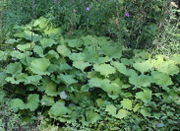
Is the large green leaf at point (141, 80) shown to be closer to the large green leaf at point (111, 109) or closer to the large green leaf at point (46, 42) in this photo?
the large green leaf at point (111, 109)

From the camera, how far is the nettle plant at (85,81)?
16.5 ft

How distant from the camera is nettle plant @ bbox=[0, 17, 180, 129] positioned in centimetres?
504

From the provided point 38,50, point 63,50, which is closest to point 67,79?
point 63,50

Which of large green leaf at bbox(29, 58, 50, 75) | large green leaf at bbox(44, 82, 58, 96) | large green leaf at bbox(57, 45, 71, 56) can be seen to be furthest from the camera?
large green leaf at bbox(57, 45, 71, 56)

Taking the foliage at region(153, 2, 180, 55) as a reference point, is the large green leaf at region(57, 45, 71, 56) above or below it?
below

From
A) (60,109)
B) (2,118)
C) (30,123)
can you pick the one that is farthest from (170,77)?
(2,118)

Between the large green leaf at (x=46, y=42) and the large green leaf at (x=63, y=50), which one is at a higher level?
the large green leaf at (x=46, y=42)

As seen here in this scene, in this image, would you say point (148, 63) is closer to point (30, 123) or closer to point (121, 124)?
point (121, 124)

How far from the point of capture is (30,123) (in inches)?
199

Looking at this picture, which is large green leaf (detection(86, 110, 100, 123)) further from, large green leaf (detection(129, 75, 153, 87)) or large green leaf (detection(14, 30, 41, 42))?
large green leaf (detection(14, 30, 41, 42))

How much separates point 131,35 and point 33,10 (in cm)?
182

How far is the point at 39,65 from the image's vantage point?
5422mm

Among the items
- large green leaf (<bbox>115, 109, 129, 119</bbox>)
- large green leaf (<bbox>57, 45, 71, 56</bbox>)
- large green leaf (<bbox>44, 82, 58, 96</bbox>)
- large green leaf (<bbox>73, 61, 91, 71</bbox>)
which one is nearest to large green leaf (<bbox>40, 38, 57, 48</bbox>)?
large green leaf (<bbox>57, 45, 71, 56</bbox>)

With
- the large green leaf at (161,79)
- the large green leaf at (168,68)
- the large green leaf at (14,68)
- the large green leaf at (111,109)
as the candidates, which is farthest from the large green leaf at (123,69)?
the large green leaf at (14,68)
